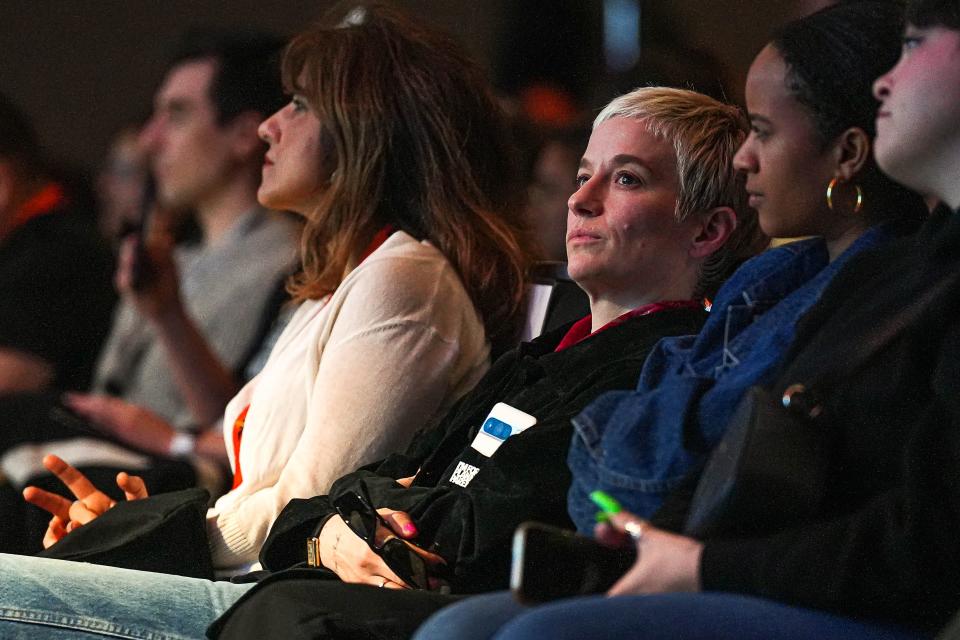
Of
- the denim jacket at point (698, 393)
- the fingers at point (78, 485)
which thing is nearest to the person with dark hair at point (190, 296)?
the fingers at point (78, 485)

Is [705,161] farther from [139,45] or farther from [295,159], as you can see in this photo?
[139,45]

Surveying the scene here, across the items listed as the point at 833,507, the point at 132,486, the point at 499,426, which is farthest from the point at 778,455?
the point at 132,486

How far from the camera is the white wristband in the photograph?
3.45 m

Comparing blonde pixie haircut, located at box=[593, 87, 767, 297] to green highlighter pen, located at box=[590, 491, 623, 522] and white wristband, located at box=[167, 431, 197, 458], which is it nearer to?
green highlighter pen, located at box=[590, 491, 623, 522]

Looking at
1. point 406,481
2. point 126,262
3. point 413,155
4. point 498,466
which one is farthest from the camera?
point 126,262

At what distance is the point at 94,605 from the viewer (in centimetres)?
188

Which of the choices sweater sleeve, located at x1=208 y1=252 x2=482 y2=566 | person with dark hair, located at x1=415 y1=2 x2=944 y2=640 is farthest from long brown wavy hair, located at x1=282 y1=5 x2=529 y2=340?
person with dark hair, located at x1=415 y1=2 x2=944 y2=640

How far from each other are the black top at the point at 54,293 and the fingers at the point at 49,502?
156 cm

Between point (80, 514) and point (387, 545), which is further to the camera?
point (80, 514)

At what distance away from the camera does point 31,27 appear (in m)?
6.47

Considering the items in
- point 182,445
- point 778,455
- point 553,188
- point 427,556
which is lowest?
point 182,445

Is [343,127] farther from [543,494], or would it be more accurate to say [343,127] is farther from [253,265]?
[253,265]

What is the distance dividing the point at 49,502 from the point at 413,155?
2.73 ft

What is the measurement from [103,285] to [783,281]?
8.84 feet
